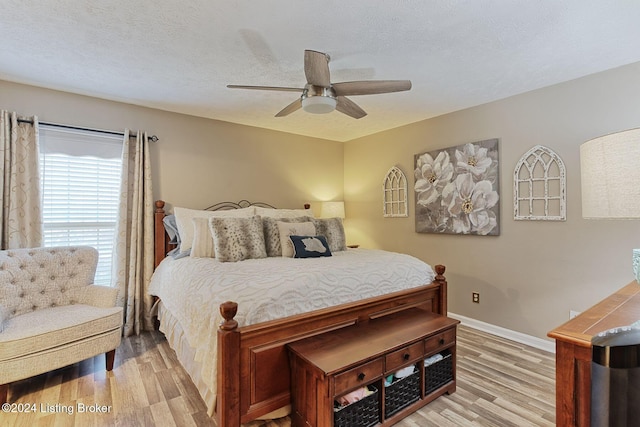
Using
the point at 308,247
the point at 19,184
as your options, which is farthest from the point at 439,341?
the point at 19,184

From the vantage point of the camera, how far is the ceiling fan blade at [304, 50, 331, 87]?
5.95ft

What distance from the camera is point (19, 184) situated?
2.77m

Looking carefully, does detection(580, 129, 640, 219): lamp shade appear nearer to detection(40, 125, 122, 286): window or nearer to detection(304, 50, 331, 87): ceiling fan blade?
detection(304, 50, 331, 87): ceiling fan blade

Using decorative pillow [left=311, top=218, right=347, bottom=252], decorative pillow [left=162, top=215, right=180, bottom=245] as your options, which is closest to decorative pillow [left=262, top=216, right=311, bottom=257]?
decorative pillow [left=311, top=218, right=347, bottom=252]

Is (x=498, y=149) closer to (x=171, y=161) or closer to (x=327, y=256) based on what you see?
(x=327, y=256)

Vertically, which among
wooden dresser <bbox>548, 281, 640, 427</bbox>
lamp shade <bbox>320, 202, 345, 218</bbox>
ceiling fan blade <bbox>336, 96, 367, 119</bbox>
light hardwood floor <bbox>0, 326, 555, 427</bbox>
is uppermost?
ceiling fan blade <bbox>336, 96, 367, 119</bbox>

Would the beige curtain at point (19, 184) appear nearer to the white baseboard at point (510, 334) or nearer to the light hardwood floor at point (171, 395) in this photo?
the light hardwood floor at point (171, 395)

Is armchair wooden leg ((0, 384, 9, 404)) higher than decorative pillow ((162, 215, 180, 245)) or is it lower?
lower

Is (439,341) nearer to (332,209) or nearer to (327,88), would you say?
(327,88)

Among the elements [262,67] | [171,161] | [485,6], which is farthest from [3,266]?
[485,6]

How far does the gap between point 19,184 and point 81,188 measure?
45 centimetres

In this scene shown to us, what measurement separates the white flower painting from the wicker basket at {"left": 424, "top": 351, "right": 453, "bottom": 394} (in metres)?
1.67

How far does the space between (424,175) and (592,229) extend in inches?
68.6

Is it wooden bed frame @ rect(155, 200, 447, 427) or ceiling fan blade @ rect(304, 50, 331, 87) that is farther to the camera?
ceiling fan blade @ rect(304, 50, 331, 87)
